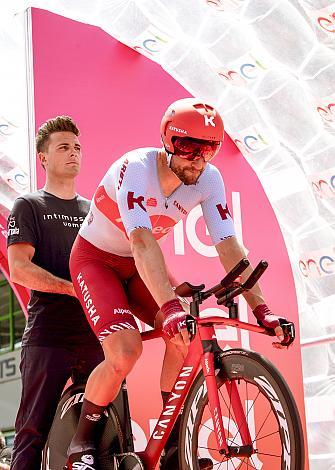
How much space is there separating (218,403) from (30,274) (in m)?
1.26

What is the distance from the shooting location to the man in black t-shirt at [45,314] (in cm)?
396

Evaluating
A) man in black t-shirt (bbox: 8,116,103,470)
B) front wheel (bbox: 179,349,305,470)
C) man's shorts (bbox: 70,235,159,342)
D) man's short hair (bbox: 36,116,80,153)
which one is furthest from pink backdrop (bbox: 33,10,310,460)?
front wheel (bbox: 179,349,305,470)

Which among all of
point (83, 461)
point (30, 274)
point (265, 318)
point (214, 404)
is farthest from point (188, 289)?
point (30, 274)

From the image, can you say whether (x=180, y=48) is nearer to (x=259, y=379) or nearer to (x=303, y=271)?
(x=303, y=271)

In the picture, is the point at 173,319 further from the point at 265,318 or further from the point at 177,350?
the point at 177,350

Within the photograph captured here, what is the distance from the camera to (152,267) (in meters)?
3.16

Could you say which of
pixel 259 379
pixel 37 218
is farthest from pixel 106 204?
pixel 259 379

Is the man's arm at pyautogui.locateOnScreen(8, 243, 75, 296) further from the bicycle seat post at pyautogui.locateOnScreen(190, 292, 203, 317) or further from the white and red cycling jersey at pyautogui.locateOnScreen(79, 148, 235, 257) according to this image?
the bicycle seat post at pyautogui.locateOnScreen(190, 292, 203, 317)

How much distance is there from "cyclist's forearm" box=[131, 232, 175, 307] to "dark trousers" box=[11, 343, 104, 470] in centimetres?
99

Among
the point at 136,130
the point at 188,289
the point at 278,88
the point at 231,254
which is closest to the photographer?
the point at 188,289

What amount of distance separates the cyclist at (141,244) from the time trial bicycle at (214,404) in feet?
0.27

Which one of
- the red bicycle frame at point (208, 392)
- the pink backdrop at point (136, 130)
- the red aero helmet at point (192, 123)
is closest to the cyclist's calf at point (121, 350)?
the red bicycle frame at point (208, 392)

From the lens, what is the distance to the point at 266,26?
4.79 m

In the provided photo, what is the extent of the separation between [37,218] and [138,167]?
0.92 meters
